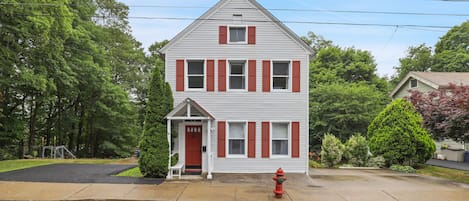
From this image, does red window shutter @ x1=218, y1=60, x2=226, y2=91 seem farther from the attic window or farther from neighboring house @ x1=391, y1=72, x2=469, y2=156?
the attic window

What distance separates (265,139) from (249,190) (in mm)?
4027

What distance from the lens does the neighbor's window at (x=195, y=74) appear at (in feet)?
47.9

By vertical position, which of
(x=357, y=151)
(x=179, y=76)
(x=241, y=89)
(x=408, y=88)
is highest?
(x=408, y=88)

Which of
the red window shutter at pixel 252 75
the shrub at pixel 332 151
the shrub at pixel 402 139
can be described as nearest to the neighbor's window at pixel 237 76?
the red window shutter at pixel 252 75

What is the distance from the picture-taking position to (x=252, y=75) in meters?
14.6

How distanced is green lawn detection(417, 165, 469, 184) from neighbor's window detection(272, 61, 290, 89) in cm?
847

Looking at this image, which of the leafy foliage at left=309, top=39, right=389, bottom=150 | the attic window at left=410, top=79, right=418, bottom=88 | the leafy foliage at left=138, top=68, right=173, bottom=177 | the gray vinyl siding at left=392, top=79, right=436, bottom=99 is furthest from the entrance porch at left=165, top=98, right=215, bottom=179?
the attic window at left=410, top=79, right=418, bottom=88

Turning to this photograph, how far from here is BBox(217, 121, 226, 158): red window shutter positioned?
14.3 meters

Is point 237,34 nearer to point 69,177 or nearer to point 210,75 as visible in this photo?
point 210,75

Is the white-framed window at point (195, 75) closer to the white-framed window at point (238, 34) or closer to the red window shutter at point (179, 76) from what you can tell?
the red window shutter at point (179, 76)

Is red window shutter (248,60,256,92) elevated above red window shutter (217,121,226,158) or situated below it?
above

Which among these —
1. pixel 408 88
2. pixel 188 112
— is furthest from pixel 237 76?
pixel 408 88

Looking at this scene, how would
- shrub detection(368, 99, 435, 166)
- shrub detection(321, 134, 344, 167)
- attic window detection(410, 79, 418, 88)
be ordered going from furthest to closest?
attic window detection(410, 79, 418, 88) → shrub detection(321, 134, 344, 167) → shrub detection(368, 99, 435, 166)

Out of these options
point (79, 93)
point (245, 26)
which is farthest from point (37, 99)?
point (245, 26)
